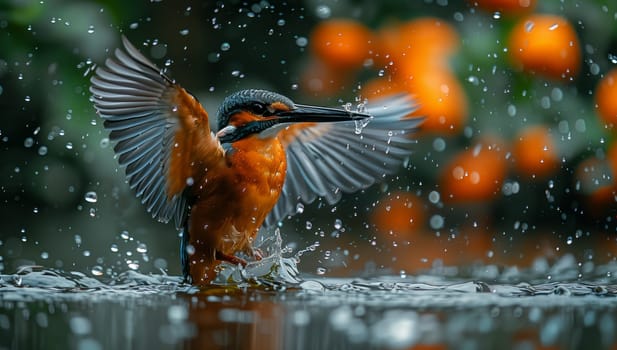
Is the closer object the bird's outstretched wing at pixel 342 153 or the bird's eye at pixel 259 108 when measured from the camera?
the bird's eye at pixel 259 108

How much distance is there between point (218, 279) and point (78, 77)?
1.20 metres

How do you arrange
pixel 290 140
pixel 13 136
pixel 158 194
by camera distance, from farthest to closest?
pixel 13 136 → pixel 290 140 → pixel 158 194

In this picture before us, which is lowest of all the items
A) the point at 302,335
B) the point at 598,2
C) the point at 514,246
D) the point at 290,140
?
the point at 302,335

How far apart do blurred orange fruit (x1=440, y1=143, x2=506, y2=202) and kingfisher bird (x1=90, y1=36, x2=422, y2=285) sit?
3.78ft

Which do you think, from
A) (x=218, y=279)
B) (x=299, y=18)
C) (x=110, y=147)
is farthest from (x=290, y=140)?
(x=299, y=18)

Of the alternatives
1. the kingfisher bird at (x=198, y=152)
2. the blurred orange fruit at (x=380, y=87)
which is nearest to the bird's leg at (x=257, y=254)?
the kingfisher bird at (x=198, y=152)

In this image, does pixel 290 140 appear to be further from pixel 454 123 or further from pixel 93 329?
pixel 93 329

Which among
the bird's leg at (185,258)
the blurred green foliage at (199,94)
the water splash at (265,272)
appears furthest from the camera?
the blurred green foliage at (199,94)

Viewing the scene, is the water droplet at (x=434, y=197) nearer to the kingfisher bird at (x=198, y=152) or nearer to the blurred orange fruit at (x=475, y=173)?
the blurred orange fruit at (x=475, y=173)

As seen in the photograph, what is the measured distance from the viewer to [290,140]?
134 inches

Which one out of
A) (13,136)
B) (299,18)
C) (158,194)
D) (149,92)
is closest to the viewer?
(149,92)

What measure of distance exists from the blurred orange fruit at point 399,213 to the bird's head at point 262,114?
58.2 inches

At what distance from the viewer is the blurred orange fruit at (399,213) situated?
448 cm

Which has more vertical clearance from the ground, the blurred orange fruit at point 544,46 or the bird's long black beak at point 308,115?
the blurred orange fruit at point 544,46
